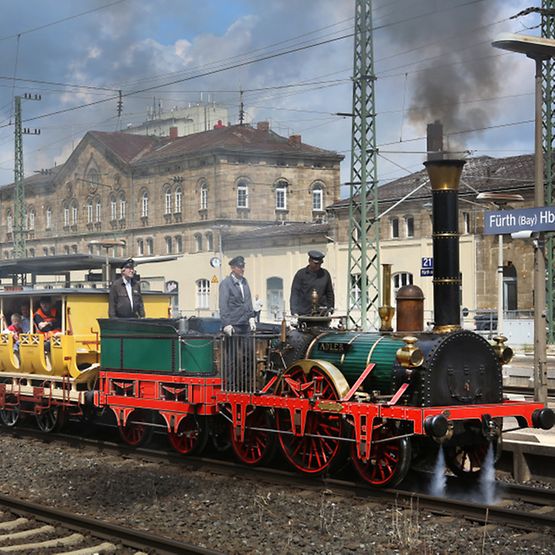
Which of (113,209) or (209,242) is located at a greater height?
(113,209)

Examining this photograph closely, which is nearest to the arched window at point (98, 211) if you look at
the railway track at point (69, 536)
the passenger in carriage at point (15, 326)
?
the passenger in carriage at point (15, 326)

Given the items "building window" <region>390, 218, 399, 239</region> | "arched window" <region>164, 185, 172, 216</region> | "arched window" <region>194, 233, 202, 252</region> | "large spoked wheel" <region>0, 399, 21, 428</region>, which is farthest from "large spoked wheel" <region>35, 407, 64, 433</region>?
"arched window" <region>164, 185, 172, 216</region>

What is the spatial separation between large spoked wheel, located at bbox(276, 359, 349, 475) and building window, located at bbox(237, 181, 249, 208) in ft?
124

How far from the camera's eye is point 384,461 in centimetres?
995

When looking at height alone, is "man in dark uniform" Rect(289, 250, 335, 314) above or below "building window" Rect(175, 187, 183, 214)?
below

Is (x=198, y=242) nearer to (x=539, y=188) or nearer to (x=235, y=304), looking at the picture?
(x=539, y=188)

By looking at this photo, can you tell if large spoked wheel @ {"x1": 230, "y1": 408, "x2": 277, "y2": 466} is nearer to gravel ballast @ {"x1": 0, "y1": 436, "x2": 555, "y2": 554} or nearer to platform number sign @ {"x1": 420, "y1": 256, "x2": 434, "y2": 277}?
gravel ballast @ {"x1": 0, "y1": 436, "x2": 555, "y2": 554}

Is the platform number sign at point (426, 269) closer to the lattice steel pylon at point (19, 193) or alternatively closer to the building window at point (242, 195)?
the lattice steel pylon at point (19, 193)

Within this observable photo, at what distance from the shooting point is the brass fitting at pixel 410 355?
933 centimetres

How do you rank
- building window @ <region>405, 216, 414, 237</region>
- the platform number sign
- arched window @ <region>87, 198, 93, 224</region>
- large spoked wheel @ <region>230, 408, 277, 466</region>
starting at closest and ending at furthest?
large spoked wheel @ <region>230, 408, 277, 466</region> < the platform number sign < building window @ <region>405, 216, 414, 237</region> < arched window @ <region>87, 198, 93, 224</region>

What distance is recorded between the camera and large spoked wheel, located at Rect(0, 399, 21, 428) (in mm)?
15835

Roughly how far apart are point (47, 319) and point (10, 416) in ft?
7.00

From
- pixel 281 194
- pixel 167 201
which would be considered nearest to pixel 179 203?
pixel 167 201

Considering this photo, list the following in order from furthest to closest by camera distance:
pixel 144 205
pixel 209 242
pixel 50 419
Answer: pixel 144 205 → pixel 209 242 → pixel 50 419
